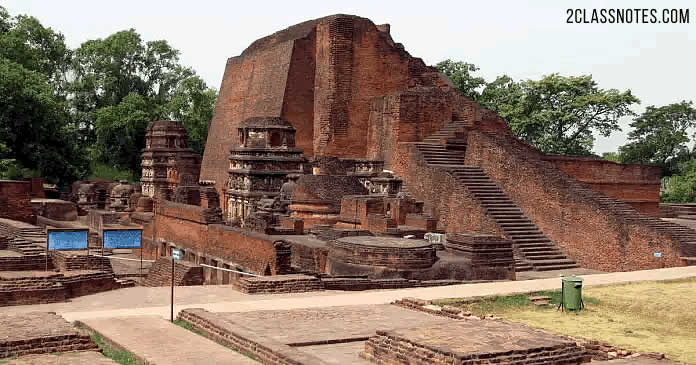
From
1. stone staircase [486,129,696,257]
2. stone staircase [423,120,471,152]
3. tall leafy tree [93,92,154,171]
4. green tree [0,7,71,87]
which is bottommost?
stone staircase [486,129,696,257]

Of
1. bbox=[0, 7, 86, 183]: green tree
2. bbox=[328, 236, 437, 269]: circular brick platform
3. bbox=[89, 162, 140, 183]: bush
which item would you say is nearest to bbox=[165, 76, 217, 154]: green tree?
bbox=[89, 162, 140, 183]: bush

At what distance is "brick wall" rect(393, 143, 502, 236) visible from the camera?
2047 centimetres

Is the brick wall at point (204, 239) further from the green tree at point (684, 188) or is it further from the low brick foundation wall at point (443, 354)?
the green tree at point (684, 188)

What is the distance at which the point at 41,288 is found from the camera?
39.2 feet

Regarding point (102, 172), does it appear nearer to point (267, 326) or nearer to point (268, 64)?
point (268, 64)

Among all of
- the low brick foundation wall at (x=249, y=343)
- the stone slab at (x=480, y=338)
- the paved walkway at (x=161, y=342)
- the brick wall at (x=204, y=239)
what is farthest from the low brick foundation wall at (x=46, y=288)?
the stone slab at (x=480, y=338)

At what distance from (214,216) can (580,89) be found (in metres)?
22.5

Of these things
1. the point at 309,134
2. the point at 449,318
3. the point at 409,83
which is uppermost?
the point at 409,83

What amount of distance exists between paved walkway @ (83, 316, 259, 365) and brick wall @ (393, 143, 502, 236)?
474 inches

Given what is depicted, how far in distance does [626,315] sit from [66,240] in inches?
396

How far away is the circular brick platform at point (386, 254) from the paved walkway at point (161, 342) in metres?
5.85

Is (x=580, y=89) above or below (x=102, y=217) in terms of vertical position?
above

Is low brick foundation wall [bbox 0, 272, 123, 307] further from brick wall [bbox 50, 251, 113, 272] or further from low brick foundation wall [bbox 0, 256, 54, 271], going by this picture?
low brick foundation wall [bbox 0, 256, 54, 271]

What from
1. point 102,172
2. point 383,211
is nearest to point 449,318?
point 383,211
